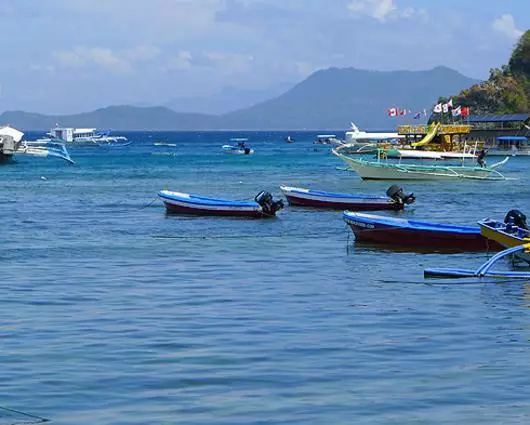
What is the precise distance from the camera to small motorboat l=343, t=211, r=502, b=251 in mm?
43812

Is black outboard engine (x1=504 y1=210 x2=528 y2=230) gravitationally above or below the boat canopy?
below

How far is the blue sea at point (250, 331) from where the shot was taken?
20844mm

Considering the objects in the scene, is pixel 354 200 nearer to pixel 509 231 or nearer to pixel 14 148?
pixel 509 231

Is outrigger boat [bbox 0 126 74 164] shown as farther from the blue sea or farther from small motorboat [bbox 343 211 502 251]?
small motorboat [bbox 343 211 502 251]

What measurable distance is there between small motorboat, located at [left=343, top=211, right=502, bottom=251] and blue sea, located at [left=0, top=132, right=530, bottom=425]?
787mm

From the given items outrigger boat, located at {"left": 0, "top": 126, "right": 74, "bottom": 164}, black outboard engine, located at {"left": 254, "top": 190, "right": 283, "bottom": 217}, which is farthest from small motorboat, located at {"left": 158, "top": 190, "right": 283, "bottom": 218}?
outrigger boat, located at {"left": 0, "top": 126, "right": 74, "bottom": 164}

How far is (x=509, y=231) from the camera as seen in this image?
40.3 meters

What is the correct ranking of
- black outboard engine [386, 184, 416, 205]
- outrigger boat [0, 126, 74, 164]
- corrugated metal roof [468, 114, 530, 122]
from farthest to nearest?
corrugated metal roof [468, 114, 530, 122] → outrigger boat [0, 126, 74, 164] → black outboard engine [386, 184, 416, 205]

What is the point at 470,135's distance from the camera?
186 meters

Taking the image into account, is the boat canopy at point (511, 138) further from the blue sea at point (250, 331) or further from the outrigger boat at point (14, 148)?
the blue sea at point (250, 331)

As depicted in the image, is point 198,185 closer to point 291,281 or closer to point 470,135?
point 291,281

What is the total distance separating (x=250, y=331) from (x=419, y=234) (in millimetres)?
18578

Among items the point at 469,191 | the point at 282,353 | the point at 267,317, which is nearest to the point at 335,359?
the point at 282,353

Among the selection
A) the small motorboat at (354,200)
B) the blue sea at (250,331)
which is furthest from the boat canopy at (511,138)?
the blue sea at (250,331)
